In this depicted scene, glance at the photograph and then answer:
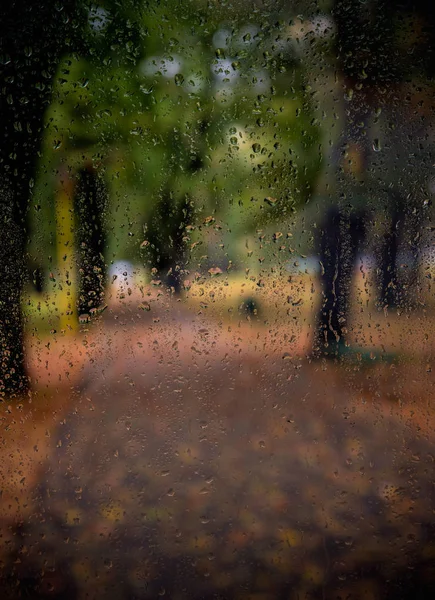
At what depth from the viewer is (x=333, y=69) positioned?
89 cm

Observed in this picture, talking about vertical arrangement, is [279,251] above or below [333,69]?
below

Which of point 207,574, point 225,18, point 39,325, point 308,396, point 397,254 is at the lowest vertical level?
point 207,574

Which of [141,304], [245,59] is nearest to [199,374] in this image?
[141,304]

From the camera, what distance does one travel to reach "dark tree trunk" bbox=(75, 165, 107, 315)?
917 millimetres

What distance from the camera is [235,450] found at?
3.00 ft

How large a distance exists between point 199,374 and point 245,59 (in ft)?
2.22

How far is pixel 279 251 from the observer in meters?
0.91

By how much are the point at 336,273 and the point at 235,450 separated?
1.46 feet

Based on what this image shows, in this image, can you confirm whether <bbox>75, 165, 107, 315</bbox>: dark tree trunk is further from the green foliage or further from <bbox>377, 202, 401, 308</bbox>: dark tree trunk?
<bbox>377, 202, 401, 308</bbox>: dark tree trunk

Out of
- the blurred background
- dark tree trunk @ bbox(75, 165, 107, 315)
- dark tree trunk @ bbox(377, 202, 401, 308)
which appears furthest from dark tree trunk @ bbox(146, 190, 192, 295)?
dark tree trunk @ bbox(377, 202, 401, 308)

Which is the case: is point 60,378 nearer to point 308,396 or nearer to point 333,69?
point 308,396

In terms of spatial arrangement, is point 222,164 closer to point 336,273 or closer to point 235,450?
point 336,273

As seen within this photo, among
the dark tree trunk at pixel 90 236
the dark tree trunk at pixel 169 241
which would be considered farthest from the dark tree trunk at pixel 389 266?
the dark tree trunk at pixel 90 236

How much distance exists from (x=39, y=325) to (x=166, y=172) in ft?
1.47
